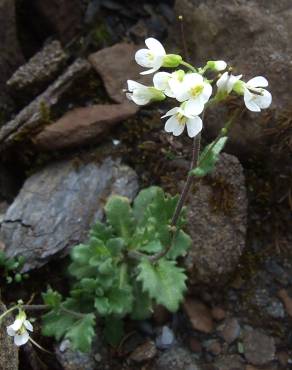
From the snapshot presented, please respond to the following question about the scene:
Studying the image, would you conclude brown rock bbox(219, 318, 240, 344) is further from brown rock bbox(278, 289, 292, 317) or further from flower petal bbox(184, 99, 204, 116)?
flower petal bbox(184, 99, 204, 116)

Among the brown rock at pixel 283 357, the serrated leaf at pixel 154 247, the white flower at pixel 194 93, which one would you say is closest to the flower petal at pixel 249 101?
the white flower at pixel 194 93

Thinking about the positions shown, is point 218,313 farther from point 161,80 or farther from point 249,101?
point 161,80

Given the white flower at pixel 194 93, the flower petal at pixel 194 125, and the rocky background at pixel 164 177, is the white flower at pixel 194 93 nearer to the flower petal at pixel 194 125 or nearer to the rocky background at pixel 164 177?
the flower petal at pixel 194 125

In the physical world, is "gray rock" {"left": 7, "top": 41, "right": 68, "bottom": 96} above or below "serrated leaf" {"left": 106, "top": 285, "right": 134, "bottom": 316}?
above

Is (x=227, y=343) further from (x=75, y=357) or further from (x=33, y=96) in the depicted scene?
(x=33, y=96)

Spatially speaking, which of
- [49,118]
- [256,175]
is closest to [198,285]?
[256,175]

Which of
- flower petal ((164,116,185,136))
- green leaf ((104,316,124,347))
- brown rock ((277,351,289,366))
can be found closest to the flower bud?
flower petal ((164,116,185,136))
